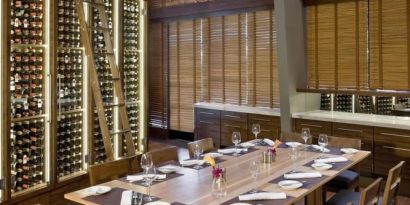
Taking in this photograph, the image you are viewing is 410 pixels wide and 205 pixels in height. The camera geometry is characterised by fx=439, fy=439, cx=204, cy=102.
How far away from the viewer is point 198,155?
3.88m

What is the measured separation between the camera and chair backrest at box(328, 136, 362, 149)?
182 inches

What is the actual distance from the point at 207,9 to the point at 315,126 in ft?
11.0

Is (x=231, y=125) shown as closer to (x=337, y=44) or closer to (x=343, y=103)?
(x=343, y=103)

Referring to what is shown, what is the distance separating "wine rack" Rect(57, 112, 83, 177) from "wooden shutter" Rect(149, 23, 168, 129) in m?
4.27

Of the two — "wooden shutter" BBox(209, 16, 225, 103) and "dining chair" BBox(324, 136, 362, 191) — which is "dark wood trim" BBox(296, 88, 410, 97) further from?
"wooden shutter" BBox(209, 16, 225, 103)

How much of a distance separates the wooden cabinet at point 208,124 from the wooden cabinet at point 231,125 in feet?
0.34

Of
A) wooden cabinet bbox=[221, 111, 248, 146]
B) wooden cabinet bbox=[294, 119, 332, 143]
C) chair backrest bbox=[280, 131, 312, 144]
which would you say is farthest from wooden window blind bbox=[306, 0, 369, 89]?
chair backrest bbox=[280, 131, 312, 144]

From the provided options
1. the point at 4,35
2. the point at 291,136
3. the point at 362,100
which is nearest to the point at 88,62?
the point at 4,35

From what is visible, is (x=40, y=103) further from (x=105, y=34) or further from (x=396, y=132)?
(x=396, y=132)

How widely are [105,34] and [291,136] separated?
2536 mm

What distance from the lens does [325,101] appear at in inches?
286

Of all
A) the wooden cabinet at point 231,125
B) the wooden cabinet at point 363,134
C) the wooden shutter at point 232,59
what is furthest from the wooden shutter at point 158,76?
the wooden cabinet at point 363,134

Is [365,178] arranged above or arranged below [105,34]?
below

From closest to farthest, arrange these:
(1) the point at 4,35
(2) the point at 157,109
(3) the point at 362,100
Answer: (1) the point at 4,35
(3) the point at 362,100
(2) the point at 157,109
